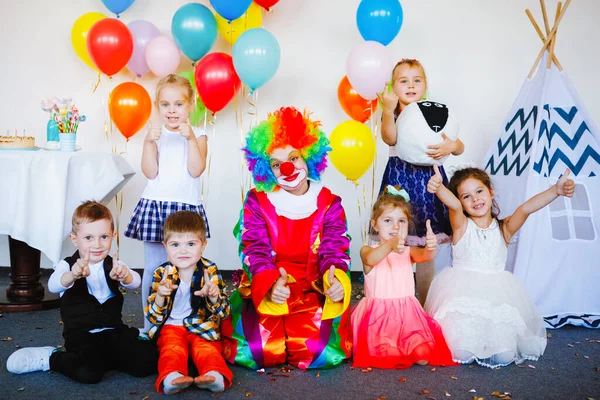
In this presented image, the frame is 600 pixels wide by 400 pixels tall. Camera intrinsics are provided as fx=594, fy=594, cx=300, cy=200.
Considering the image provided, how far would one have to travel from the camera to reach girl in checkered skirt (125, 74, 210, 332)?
2.49 meters

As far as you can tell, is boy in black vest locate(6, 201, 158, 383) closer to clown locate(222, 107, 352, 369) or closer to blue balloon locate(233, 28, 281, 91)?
clown locate(222, 107, 352, 369)

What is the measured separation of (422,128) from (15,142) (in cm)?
199

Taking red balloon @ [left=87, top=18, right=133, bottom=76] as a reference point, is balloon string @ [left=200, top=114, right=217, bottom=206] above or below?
below

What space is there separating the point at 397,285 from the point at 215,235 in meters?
1.81

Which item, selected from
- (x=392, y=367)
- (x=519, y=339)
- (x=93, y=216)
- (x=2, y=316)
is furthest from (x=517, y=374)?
(x=2, y=316)

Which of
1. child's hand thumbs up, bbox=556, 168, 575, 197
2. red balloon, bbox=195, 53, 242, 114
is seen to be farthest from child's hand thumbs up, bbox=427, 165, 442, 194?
red balloon, bbox=195, 53, 242, 114

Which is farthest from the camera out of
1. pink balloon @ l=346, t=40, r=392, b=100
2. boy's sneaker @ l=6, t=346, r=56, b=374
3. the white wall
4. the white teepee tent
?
the white wall

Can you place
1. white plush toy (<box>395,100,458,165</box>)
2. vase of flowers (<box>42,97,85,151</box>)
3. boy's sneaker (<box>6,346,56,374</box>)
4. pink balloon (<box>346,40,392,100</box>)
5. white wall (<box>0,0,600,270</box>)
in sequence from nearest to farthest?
boy's sneaker (<box>6,346,56,374</box>) < white plush toy (<box>395,100,458,165</box>) < vase of flowers (<box>42,97,85,151</box>) < pink balloon (<box>346,40,392,100</box>) < white wall (<box>0,0,600,270</box>)

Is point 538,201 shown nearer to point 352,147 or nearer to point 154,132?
point 352,147

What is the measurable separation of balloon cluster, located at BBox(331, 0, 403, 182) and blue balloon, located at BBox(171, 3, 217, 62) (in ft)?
2.68

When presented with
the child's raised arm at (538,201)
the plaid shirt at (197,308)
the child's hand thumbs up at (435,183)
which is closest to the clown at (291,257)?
the plaid shirt at (197,308)

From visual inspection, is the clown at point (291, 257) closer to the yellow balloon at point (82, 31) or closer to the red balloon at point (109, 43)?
the red balloon at point (109, 43)

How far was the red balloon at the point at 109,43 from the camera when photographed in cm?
321

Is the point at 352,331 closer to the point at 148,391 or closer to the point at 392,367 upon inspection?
the point at 392,367
